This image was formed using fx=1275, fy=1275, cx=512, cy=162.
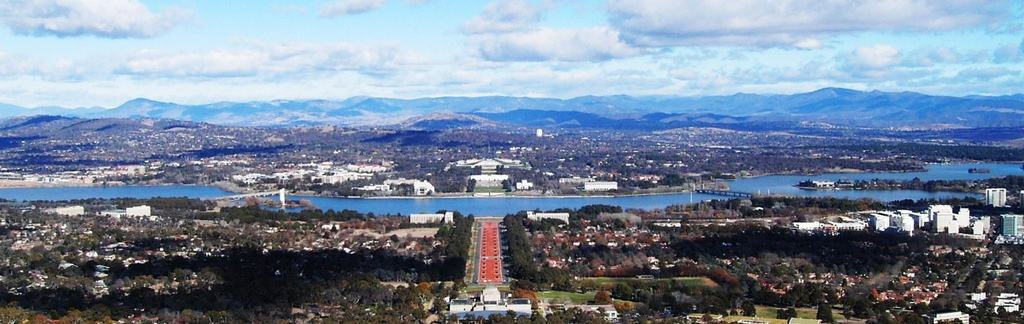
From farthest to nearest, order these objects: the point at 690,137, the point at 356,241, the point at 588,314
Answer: the point at 690,137
the point at 356,241
the point at 588,314

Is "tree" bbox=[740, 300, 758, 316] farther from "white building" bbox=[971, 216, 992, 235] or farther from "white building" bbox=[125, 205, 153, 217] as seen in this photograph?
"white building" bbox=[125, 205, 153, 217]

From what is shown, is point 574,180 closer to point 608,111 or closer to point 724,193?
point 724,193

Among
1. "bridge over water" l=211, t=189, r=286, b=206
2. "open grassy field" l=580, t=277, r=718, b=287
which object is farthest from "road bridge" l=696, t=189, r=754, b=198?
"open grassy field" l=580, t=277, r=718, b=287

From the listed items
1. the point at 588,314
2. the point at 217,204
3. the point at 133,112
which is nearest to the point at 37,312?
the point at 588,314

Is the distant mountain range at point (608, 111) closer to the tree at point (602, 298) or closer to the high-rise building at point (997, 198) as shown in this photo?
the high-rise building at point (997, 198)

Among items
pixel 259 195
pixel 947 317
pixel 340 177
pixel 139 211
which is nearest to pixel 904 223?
A: pixel 947 317

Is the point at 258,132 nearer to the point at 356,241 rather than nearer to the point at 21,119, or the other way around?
the point at 21,119
